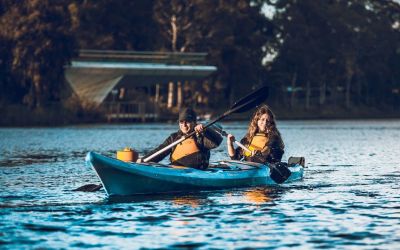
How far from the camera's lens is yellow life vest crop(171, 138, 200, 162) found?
23.4 metres

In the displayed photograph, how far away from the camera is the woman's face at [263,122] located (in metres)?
25.1

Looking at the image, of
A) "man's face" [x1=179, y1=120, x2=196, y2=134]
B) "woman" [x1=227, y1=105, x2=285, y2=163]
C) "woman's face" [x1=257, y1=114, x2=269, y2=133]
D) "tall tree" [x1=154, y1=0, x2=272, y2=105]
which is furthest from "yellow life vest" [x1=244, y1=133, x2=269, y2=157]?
"tall tree" [x1=154, y1=0, x2=272, y2=105]

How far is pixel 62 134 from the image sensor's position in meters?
63.8

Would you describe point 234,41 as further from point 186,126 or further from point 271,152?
point 186,126

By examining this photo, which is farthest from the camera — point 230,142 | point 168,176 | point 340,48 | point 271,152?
point 340,48

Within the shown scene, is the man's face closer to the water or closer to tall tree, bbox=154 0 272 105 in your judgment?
the water

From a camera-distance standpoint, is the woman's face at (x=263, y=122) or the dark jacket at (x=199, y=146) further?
the woman's face at (x=263, y=122)

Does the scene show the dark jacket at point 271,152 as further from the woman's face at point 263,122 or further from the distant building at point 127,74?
the distant building at point 127,74

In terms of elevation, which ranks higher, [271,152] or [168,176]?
[271,152]

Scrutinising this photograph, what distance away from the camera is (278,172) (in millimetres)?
25484

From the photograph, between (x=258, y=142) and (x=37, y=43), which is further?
(x=37, y=43)

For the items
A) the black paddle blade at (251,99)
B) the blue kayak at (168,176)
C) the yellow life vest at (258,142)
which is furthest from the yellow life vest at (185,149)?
the black paddle blade at (251,99)

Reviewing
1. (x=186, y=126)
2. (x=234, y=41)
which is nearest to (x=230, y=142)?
(x=186, y=126)

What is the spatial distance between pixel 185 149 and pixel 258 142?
8.36 feet
